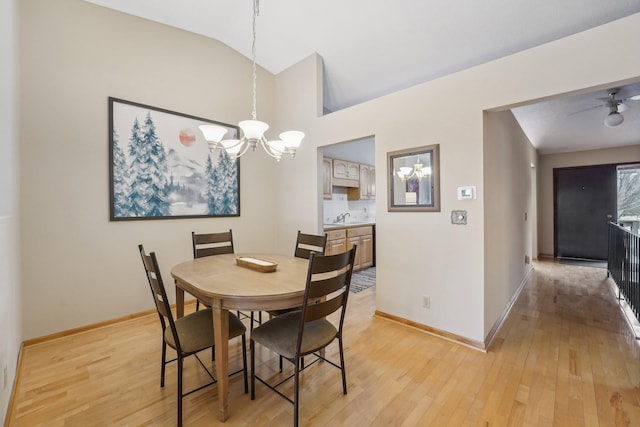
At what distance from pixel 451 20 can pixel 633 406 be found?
3147 mm

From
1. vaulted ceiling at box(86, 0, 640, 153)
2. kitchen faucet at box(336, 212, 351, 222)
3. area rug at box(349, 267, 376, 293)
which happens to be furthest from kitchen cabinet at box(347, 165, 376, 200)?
vaulted ceiling at box(86, 0, 640, 153)

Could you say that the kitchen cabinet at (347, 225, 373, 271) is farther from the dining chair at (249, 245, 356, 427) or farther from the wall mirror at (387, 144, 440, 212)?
the dining chair at (249, 245, 356, 427)

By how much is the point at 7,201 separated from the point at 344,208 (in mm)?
4736

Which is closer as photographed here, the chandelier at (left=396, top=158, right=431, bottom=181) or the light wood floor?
the light wood floor

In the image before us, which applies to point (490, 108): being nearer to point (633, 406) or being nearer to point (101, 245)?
point (633, 406)

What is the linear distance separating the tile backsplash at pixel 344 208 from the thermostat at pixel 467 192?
300 centimetres

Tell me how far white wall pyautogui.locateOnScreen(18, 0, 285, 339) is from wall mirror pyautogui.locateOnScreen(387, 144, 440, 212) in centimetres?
244

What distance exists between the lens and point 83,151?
2.63 m

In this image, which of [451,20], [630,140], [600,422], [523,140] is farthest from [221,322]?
[630,140]

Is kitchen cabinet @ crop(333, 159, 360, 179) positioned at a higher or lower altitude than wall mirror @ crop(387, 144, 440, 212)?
higher

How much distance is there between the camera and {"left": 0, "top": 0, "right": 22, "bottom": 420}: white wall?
5.11 feet

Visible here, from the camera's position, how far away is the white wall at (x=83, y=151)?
7.90 ft

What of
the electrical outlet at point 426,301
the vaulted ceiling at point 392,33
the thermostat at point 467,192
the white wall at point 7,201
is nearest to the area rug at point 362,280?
the electrical outlet at point 426,301

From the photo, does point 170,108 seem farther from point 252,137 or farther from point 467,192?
point 467,192
